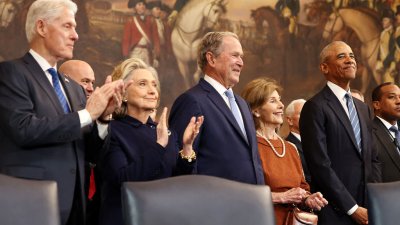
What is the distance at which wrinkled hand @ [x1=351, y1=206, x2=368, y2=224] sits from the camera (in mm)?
4863

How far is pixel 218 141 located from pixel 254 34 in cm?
556

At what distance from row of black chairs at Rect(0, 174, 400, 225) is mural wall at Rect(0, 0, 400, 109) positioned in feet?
19.4

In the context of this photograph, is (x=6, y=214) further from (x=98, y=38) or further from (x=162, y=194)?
(x=98, y=38)

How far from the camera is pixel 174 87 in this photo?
9195 mm

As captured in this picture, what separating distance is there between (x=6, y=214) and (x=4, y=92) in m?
1.21

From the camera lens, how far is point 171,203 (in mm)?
2705

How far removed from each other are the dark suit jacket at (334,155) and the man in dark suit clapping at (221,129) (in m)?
0.67

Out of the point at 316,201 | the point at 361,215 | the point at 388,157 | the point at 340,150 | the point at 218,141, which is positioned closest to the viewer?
the point at 218,141

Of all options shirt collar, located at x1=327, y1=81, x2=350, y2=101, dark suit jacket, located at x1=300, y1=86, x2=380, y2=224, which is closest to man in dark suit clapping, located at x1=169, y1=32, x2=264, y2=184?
dark suit jacket, located at x1=300, y1=86, x2=380, y2=224

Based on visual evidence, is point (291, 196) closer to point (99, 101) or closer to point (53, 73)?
point (99, 101)

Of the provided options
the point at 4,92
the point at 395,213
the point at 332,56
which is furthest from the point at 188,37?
the point at 395,213

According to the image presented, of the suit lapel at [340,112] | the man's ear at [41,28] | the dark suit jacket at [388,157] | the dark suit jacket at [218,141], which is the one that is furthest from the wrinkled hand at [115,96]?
the dark suit jacket at [388,157]

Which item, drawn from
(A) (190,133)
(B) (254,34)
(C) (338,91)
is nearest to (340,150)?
(C) (338,91)

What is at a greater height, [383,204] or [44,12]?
[44,12]
